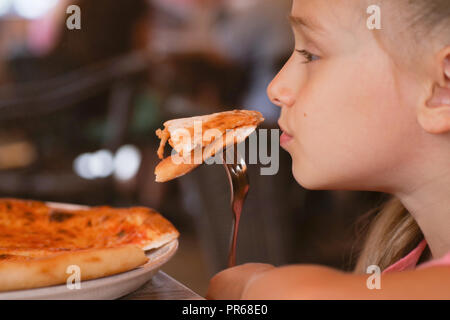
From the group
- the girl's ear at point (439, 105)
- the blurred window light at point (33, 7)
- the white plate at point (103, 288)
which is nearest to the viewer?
the white plate at point (103, 288)

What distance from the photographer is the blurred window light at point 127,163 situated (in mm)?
2704

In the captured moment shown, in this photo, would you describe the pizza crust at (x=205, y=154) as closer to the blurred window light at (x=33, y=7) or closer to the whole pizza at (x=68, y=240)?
the whole pizza at (x=68, y=240)

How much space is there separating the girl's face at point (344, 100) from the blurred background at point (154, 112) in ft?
1.61

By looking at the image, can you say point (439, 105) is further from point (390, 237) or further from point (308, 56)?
point (390, 237)

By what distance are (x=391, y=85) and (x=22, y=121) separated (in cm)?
227

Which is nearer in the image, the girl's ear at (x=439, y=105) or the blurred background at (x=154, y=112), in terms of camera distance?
the girl's ear at (x=439, y=105)

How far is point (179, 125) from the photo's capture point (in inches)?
26.8

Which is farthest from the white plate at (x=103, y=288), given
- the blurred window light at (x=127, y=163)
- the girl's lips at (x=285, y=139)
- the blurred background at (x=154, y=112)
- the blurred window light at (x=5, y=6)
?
the blurred window light at (x=5, y=6)

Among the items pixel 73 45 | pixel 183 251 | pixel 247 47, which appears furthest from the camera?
pixel 247 47

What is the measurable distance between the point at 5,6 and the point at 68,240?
15.4ft

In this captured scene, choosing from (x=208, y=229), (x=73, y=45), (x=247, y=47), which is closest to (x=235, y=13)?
(x=247, y=47)

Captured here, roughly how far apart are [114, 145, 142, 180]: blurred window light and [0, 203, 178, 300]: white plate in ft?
6.72
